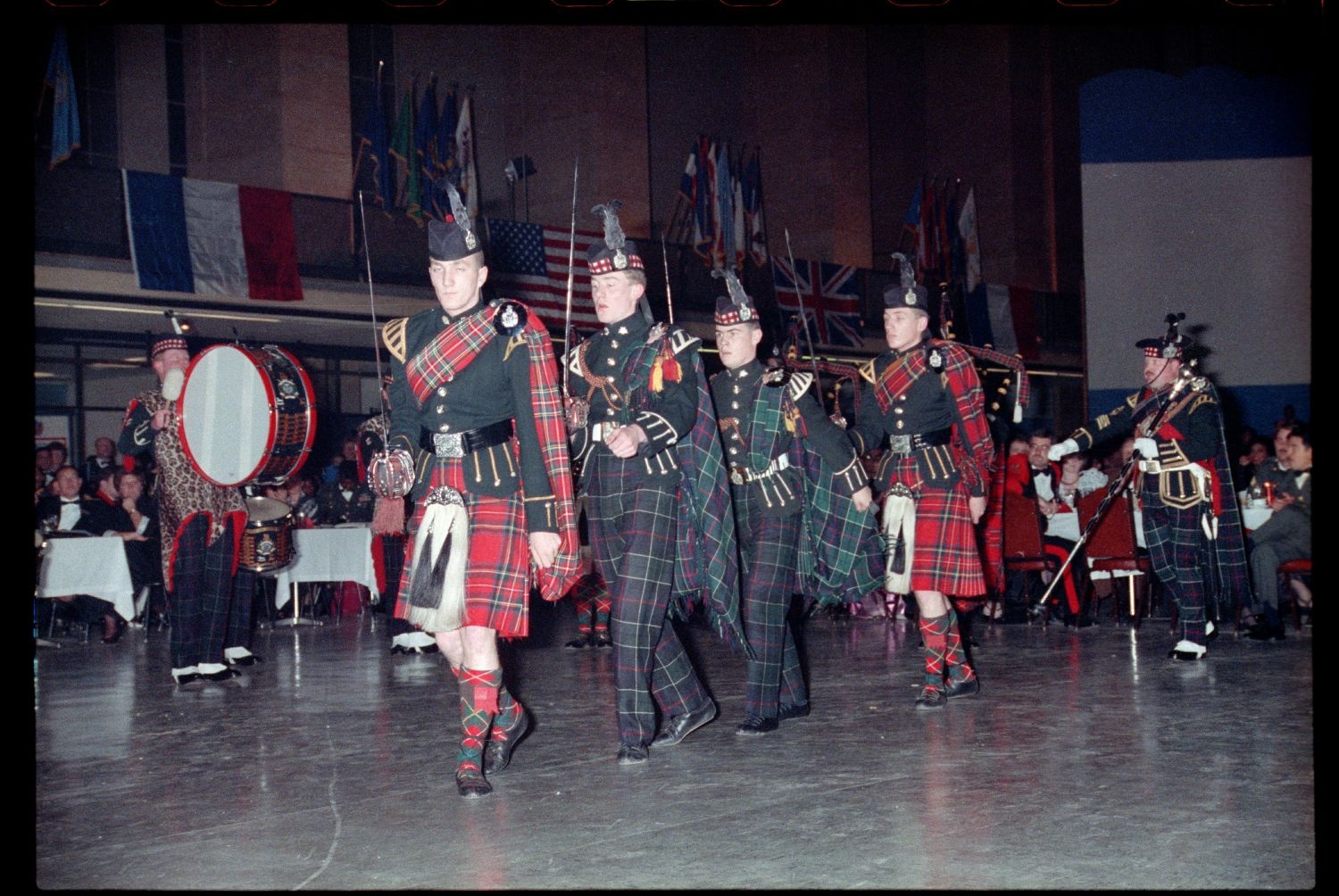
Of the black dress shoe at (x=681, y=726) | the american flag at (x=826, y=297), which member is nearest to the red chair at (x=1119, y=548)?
the black dress shoe at (x=681, y=726)

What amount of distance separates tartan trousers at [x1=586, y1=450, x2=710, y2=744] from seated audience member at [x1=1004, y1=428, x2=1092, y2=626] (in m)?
6.09

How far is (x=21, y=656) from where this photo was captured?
9.28 feet

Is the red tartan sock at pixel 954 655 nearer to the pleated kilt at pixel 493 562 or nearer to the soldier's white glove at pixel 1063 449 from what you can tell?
the soldier's white glove at pixel 1063 449

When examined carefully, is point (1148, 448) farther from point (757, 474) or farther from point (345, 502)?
point (345, 502)

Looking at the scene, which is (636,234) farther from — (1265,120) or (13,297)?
(13,297)

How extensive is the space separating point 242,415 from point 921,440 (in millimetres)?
3722

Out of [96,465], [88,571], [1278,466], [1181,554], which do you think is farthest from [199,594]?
[1278,466]

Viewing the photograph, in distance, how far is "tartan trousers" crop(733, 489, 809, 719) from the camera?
553 cm

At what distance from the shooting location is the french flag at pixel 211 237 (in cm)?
1415

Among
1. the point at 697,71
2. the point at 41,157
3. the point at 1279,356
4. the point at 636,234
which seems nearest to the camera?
the point at 1279,356

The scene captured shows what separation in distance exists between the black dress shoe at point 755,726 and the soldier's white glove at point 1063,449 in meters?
2.72

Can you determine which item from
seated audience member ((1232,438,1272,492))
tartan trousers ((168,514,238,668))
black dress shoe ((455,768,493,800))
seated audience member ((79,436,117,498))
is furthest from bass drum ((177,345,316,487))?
seated audience member ((1232,438,1272,492))

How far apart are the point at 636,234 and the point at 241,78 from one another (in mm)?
6176

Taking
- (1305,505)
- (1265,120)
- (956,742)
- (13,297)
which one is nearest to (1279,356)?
(1265,120)
